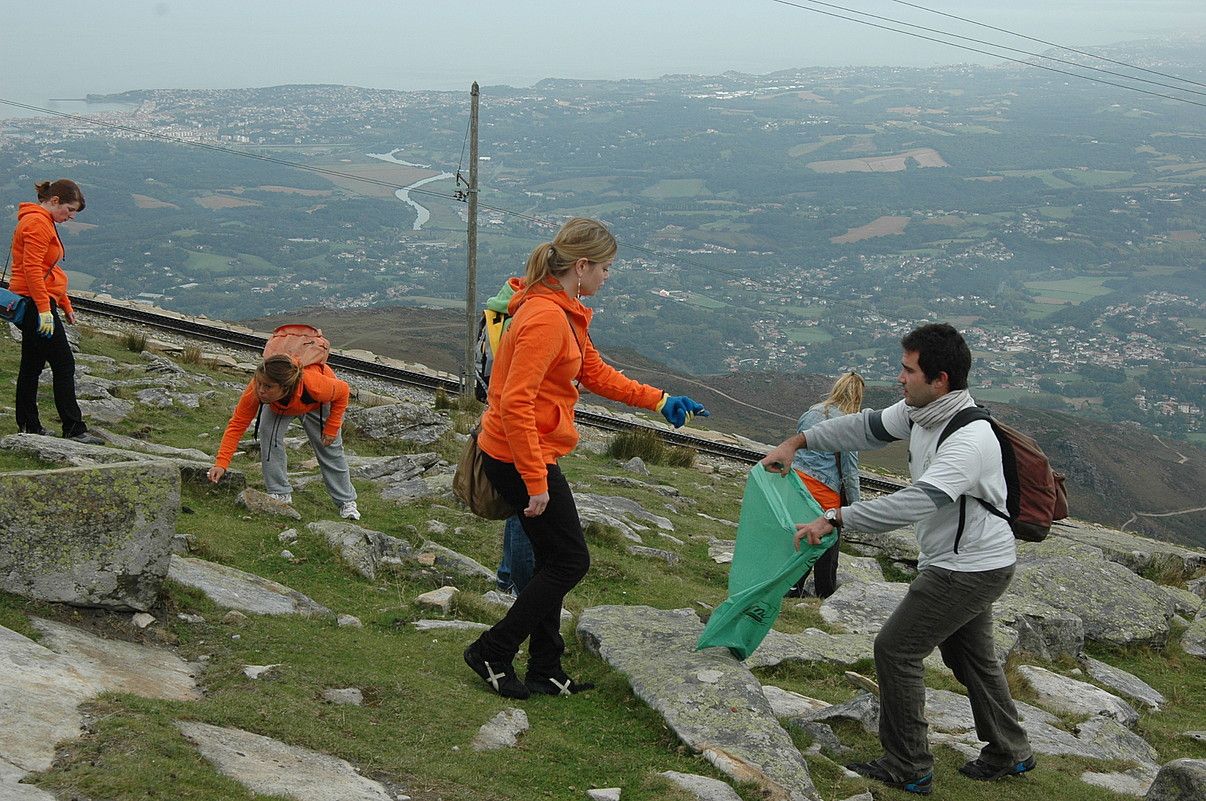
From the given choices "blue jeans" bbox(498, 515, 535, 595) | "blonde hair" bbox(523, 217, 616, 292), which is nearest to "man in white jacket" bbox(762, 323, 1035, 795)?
"blonde hair" bbox(523, 217, 616, 292)

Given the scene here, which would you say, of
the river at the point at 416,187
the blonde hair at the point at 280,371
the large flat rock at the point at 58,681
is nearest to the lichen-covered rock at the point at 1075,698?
the large flat rock at the point at 58,681

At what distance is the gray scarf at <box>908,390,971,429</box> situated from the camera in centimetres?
459

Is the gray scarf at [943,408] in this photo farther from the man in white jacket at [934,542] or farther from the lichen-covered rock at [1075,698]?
the lichen-covered rock at [1075,698]

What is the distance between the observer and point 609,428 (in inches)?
699

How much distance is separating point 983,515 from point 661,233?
119441mm

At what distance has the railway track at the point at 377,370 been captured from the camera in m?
17.9

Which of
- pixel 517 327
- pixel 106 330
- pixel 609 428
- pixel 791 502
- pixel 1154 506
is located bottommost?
pixel 1154 506

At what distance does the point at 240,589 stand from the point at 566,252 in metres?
2.77

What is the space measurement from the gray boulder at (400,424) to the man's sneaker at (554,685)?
7.09 metres

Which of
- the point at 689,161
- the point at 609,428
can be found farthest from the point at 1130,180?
the point at 609,428

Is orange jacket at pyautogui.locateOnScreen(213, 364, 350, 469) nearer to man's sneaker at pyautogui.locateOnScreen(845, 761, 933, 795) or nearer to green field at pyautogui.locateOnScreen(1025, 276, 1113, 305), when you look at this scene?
man's sneaker at pyautogui.locateOnScreen(845, 761, 933, 795)

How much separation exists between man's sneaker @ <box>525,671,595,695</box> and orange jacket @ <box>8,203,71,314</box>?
215 inches

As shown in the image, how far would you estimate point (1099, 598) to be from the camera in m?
9.33

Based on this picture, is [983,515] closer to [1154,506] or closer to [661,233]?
[1154,506]
